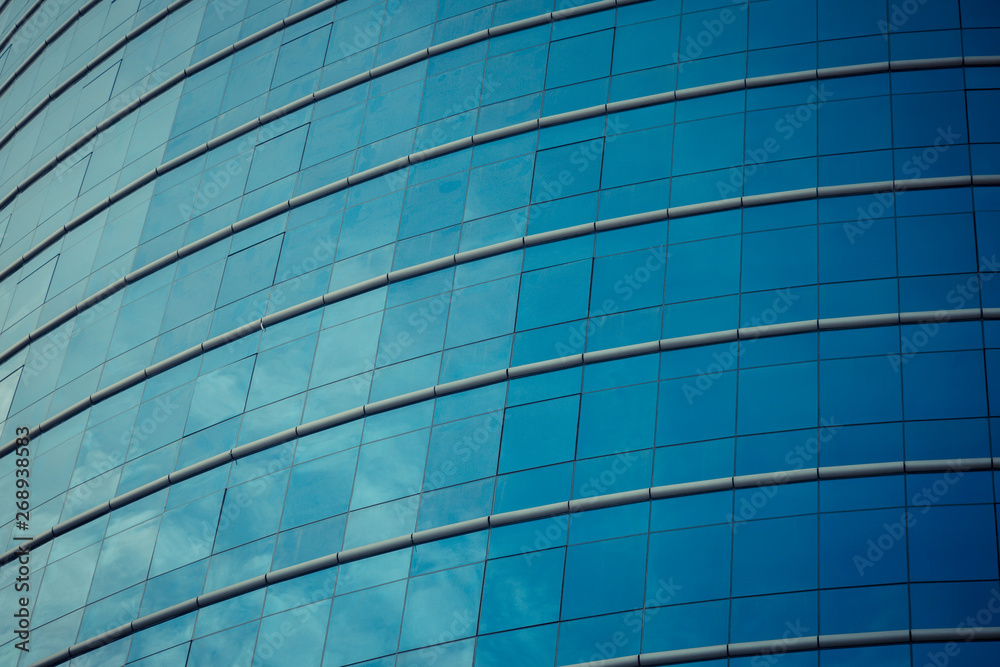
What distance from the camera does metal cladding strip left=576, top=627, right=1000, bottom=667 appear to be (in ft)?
57.5

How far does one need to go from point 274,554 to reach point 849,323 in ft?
34.5

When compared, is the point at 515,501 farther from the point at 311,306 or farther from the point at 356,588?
the point at 311,306

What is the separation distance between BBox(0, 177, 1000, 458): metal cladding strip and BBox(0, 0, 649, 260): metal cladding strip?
8.47ft

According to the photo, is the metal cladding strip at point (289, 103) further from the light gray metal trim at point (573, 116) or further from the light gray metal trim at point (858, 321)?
the light gray metal trim at point (858, 321)

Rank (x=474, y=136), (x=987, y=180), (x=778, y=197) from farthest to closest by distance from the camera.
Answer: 1. (x=474, y=136)
2. (x=778, y=197)
3. (x=987, y=180)

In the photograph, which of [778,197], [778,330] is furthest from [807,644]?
[778,197]

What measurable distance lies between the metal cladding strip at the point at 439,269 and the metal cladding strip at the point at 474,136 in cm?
248

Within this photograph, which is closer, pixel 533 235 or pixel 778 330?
pixel 778 330

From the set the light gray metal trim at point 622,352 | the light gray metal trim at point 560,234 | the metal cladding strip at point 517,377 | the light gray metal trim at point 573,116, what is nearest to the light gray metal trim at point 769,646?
the metal cladding strip at point 517,377

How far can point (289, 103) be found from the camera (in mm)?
26500

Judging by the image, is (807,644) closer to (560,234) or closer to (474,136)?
(560,234)

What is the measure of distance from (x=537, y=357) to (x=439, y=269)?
2914mm

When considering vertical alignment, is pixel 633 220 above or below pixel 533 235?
below

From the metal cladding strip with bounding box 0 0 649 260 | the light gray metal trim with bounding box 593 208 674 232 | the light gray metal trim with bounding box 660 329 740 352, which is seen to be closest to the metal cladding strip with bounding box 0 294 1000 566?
the light gray metal trim with bounding box 660 329 740 352
